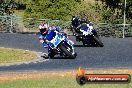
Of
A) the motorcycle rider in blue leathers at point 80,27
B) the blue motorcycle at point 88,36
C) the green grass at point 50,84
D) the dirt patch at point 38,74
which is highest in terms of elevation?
the green grass at point 50,84

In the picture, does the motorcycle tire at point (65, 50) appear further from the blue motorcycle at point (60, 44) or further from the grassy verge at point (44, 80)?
the grassy verge at point (44, 80)

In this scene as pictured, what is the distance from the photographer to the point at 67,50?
2030 centimetres

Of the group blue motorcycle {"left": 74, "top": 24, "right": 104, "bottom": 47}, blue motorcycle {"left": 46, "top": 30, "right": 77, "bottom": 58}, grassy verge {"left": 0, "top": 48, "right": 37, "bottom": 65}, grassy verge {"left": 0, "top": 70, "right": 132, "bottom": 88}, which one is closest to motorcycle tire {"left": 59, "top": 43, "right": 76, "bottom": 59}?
blue motorcycle {"left": 46, "top": 30, "right": 77, "bottom": 58}

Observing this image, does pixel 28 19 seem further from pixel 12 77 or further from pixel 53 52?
pixel 12 77

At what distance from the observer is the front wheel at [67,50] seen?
20059mm

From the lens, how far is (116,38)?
99.0 ft

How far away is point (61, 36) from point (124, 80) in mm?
11912

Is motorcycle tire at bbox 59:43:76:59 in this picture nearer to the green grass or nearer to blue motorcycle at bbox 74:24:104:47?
blue motorcycle at bbox 74:24:104:47

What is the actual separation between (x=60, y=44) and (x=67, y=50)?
0.39 meters

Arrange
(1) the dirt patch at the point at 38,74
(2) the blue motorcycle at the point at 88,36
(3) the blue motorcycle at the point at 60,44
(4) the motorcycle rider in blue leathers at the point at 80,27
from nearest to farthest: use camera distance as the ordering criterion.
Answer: (1) the dirt patch at the point at 38,74 < (3) the blue motorcycle at the point at 60,44 < (2) the blue motorcycle at the point at 88,36 < (4) the motorcycle rider in blue leathers at the point at 80,27

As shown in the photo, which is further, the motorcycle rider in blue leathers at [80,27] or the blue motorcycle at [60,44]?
the motorcycle rider in blue leathers at [80,27]

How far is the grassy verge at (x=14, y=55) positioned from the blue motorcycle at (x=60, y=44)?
3.22 ft

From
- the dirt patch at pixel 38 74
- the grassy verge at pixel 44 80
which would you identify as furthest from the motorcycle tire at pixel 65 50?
the grassy verge at pixel 44 80

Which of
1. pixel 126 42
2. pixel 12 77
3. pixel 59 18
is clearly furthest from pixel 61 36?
pixel 59 18
